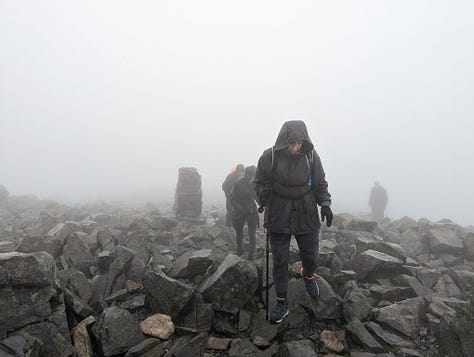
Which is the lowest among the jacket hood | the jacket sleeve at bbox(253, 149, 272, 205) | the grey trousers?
the grey trousers

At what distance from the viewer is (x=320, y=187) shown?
571 centimetres

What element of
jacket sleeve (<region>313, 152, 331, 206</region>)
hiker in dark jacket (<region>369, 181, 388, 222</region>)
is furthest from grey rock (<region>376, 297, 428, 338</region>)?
hiker in dark jacket (<region>369, 181, 388, 222</region>)

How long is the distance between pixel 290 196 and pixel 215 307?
2746mm

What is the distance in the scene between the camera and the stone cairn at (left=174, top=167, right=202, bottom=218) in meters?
15.2

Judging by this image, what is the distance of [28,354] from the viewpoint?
4172 mm

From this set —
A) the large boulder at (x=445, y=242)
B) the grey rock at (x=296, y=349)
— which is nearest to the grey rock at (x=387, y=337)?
the grey rock at (x=296, y=349)

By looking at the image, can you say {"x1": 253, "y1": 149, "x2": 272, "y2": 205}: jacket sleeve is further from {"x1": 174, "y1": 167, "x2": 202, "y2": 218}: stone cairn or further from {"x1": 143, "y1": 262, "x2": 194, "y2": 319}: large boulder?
{"x1": 174, "y1": 167, "x2": 202, "y2": 218}: stone cairn

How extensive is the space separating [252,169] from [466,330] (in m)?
6.64

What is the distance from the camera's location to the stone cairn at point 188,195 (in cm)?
1524

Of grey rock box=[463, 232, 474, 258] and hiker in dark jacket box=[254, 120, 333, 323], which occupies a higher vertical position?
hiker in dark jacket box=[254, 120, 333, 323]

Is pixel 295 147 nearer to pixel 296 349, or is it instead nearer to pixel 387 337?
pixel 296 349

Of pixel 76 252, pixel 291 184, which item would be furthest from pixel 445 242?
pixel 76 252

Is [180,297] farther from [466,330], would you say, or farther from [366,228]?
[366,228]

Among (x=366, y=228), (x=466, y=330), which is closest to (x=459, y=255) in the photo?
(x=366, y=228)
